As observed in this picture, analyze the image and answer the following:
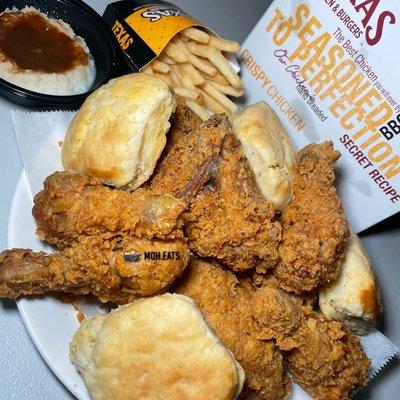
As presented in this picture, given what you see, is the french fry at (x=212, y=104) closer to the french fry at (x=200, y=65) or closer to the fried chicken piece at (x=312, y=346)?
the french fry at (x=200, y=65)

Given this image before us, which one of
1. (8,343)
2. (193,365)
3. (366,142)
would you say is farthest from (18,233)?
(366,142)

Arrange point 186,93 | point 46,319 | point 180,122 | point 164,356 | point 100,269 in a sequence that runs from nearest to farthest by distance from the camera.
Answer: point 164,356
point 100,269
point 46,319
point 180,122
point 186,93

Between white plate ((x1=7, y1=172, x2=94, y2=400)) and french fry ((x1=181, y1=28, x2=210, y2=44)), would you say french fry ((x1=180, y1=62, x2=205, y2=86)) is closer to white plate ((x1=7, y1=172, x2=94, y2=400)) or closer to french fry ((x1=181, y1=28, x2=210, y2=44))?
french fry ((x1=181, y1=28, x2=210, y2=44))

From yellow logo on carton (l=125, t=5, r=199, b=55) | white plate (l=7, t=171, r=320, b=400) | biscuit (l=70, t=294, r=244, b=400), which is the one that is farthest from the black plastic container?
biscuit (l=70, t=294, r=244, b=400)

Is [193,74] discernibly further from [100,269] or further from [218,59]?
[100,269]

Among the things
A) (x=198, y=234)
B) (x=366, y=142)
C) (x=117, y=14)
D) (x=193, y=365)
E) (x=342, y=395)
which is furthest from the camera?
(x=117, y=14)

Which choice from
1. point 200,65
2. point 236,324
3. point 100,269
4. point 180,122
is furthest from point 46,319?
point 200,65

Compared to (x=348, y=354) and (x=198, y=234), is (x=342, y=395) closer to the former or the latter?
(x=348, y=354)
